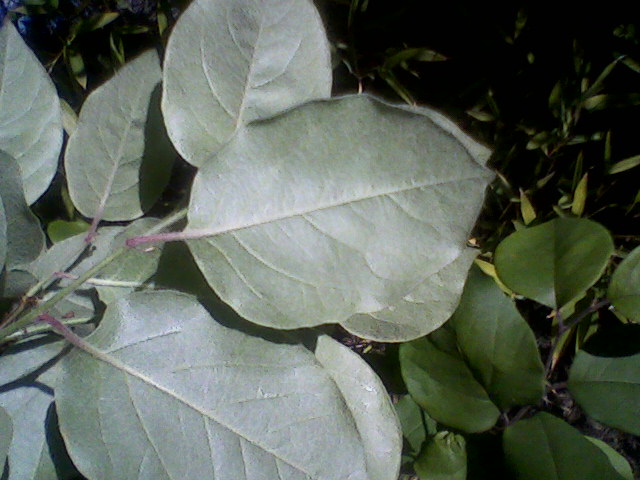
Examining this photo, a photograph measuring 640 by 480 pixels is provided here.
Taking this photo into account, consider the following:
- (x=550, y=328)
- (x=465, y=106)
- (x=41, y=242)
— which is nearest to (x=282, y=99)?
(x=41, y=242)

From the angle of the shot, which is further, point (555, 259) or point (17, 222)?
point (555, 259)

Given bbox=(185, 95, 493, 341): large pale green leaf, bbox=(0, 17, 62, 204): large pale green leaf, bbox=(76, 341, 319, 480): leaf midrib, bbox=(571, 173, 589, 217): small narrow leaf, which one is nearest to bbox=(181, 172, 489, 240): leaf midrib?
bbox=(185, 95, 493, 341): large pale green leaf

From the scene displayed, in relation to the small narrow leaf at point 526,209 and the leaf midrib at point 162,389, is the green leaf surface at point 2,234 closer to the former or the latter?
the leaf midrib at point 162,389

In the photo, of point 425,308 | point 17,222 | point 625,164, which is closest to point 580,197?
point 625,164

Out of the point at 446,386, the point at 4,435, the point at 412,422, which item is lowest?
the point at 412,422

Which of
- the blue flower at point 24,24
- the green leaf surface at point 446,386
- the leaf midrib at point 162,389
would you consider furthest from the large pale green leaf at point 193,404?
the blue flower at point 24,24

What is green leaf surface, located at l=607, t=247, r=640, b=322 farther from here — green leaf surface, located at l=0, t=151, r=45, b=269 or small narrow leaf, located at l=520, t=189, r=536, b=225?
green leaf surface, located at l=0, t=151, r=45, b=269

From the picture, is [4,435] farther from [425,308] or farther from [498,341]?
[498,341]
